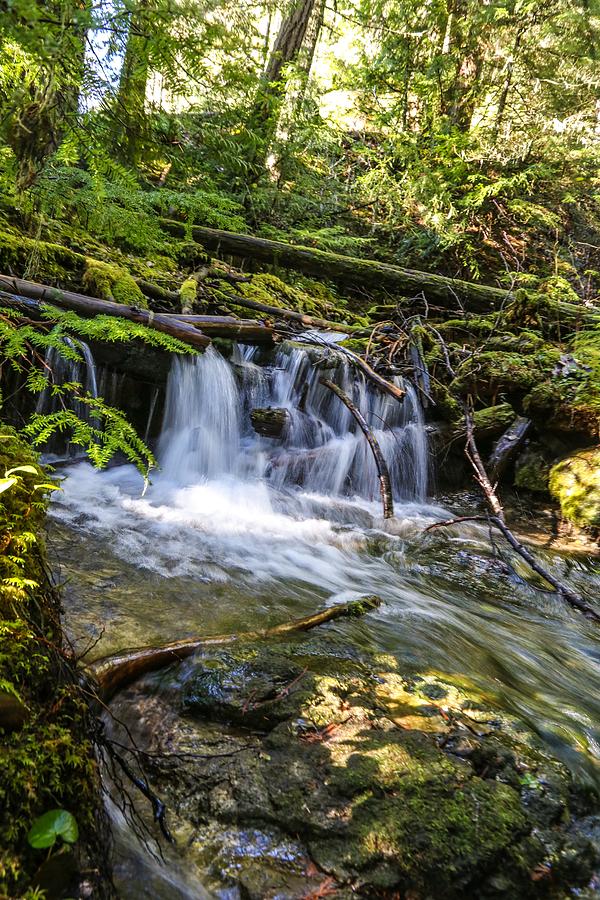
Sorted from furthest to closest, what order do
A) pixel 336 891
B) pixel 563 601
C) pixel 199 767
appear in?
pixel 563 601
pixel 199 767
pixel 336 891

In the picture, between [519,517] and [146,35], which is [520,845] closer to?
[146,35]

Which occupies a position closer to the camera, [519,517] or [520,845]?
[520,845]

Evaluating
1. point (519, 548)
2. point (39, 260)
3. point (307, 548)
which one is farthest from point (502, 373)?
point (39, 260)

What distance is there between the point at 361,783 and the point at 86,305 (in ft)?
14.9

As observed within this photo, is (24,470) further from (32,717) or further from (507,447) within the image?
(507,447)

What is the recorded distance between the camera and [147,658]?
2.22 m

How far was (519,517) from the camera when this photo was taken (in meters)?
6.73

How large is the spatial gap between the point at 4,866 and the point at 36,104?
114 inches

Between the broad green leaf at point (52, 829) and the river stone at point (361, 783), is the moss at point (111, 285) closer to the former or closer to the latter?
the river stone at point (361, 783)

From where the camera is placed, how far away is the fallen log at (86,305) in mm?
3998

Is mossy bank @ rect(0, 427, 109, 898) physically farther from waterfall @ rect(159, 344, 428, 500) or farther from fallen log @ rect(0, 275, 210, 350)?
waterfall @ rect(159, 344, 428, 500)

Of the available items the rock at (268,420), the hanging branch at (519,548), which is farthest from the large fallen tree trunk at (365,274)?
the hanging branch at (519,548)

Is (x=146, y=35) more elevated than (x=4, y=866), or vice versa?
(x=146, y=35)

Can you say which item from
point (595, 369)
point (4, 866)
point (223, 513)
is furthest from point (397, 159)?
point (4, 866)
